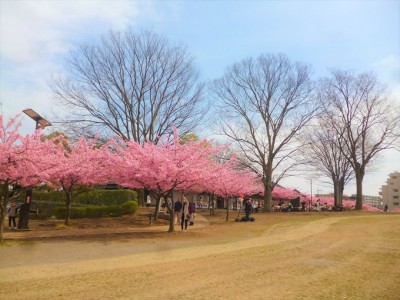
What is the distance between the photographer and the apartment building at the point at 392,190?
115812mm

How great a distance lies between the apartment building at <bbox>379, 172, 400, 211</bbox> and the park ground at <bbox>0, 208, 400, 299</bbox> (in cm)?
11303

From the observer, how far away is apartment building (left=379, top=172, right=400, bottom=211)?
115812mm

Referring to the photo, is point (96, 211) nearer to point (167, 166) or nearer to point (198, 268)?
point (167, 166)

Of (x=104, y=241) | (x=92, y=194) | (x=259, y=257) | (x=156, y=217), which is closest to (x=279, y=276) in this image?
(x=259, y=257)

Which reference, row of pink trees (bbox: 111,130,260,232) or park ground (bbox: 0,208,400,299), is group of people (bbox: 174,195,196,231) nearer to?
row of pink trees (bbox: 111,130,260,232)

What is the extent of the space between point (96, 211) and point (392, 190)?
375 ft

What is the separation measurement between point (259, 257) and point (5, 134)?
393 inches

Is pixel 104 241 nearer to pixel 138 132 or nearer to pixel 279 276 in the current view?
pixel 279 276

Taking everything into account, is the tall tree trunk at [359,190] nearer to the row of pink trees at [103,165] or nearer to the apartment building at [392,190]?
the row of pink trees at [103,165]

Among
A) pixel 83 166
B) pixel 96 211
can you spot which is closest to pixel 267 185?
pixel 96 211

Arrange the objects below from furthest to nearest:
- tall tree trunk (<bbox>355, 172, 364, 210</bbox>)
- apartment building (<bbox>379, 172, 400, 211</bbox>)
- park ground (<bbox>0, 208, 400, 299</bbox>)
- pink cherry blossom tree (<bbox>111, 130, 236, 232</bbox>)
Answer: apartment building (<bbox>379, 172, 400, 211</bbox>)
tall tree trunk (<bbox>355, 172, 364, 210</bbox>)
pink cherry blossom tree (<bbox>111, 130, 236, 232</bbox>)
park ground (<bbox>0, 208, 400, 299</bbox>)

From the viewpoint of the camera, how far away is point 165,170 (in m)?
17.1

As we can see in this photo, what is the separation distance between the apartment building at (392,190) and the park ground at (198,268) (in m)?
113

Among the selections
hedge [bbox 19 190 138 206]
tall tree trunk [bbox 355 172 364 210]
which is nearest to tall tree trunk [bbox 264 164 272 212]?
tall tree trunk [bbox 355 172 364 210]
